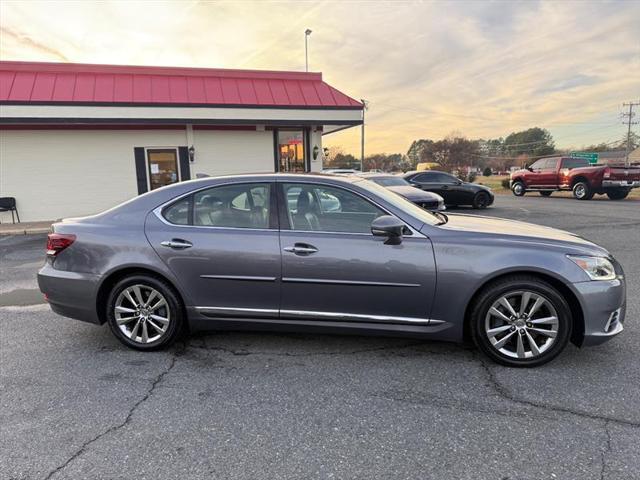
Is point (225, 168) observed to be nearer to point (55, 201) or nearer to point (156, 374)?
point (55, 201)

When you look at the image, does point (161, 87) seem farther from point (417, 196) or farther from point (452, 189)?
point (452, 189)

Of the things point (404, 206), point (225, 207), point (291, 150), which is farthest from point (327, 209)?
point (291, 150)

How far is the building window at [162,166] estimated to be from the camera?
43.6ft

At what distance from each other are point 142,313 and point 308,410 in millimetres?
1810

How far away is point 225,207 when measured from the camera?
380 cm

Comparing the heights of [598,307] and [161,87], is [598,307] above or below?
below

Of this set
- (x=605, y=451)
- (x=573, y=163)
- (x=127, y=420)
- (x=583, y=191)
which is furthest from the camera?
(x=573, y=163)

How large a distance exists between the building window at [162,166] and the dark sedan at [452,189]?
26.3ft

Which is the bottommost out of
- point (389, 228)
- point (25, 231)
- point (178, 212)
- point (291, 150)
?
point (25, 231)

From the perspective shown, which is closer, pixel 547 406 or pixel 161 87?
pixel 547 406

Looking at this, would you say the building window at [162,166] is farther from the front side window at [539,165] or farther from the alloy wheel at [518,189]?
the front side window at [539,165]

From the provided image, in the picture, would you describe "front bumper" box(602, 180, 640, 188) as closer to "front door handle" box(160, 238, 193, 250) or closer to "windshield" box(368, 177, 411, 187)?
"windshield" box(368, 177, 411, 187)

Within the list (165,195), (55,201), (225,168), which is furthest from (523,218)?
(55,201)

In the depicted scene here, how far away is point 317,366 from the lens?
3.52 meters
